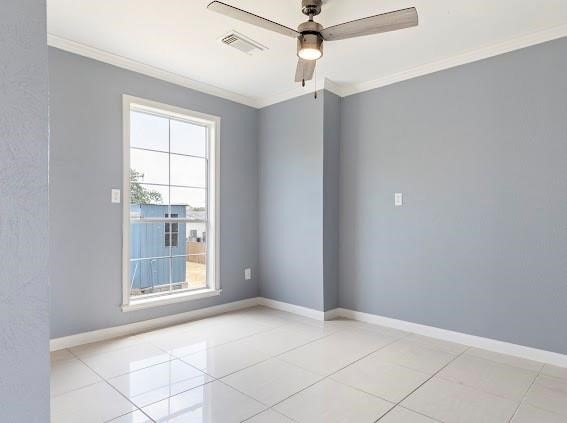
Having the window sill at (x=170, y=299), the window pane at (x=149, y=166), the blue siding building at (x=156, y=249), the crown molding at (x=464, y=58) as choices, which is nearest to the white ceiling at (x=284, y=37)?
the crown molding at (x=464, y=58)

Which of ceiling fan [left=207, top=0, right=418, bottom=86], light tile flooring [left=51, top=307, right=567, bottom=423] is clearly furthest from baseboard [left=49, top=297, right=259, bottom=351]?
ceiling fan [left=207, top=0, right=418, bottom=86]

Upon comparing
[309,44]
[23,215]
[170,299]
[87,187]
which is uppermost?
[309,44]

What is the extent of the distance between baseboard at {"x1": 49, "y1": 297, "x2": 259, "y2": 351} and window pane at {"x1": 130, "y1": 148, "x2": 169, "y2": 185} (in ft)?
4.60

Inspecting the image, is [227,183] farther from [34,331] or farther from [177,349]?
[34,331]

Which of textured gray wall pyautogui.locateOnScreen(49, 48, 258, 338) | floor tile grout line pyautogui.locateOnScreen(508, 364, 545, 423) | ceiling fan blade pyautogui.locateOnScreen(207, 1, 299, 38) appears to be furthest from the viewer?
textured gray wall pyautogui.locateOnScreen(49, 48, 258, 338)

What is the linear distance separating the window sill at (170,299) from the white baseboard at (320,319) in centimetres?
15

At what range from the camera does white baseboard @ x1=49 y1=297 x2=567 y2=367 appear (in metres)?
2.75

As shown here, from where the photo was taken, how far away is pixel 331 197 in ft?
12.7

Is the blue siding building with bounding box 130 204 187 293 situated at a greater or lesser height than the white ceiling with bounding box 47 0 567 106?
lesser

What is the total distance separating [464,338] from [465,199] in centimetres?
121

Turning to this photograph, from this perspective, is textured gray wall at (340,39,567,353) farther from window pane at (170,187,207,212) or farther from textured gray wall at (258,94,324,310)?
window pane at (170,187,207,212)

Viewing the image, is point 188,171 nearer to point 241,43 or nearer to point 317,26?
point 241,43

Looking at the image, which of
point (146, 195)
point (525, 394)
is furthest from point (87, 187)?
point (525, 394)

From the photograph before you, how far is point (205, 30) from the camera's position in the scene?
2719 millimetres
